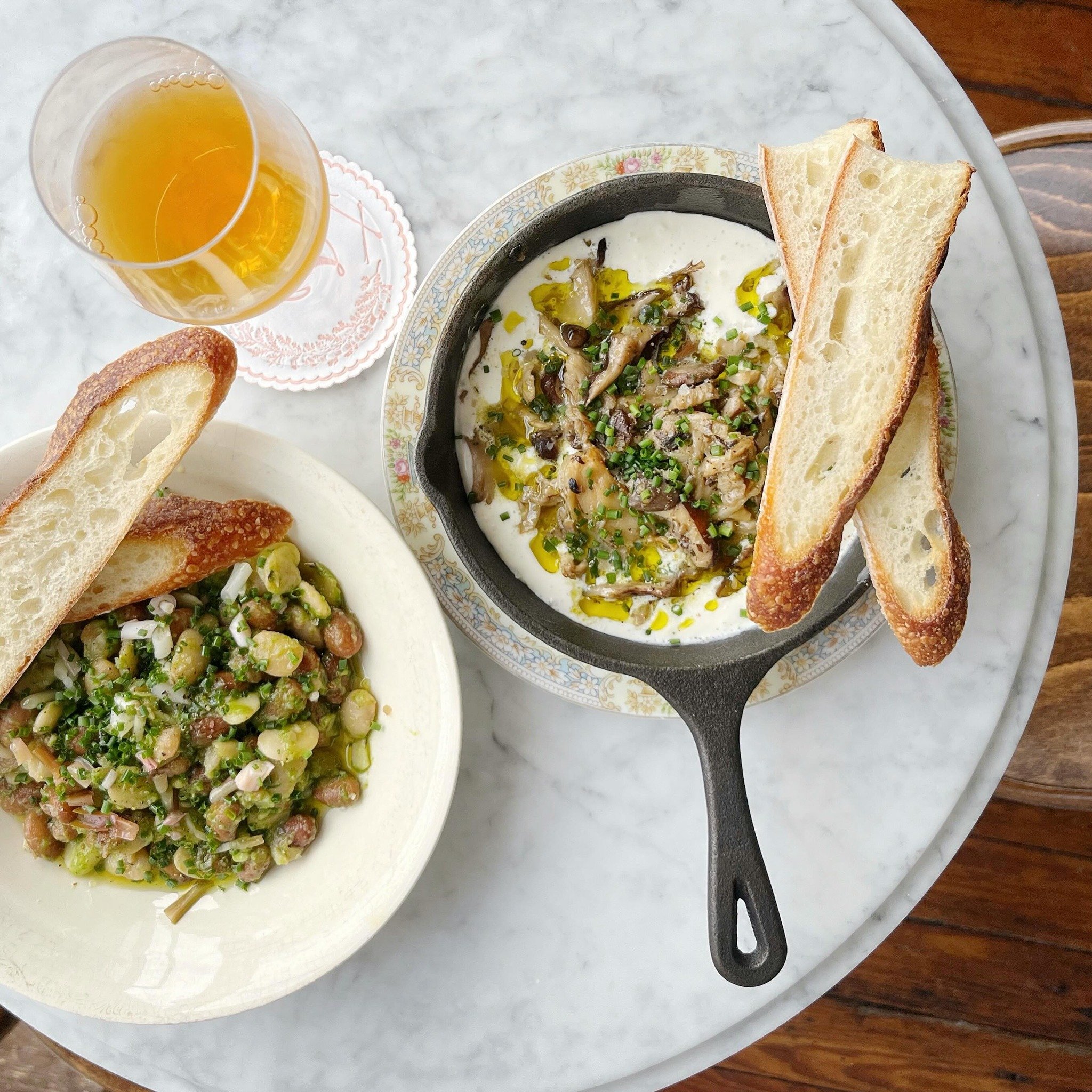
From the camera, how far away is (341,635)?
5.08ft

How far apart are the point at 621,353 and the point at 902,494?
49 cm

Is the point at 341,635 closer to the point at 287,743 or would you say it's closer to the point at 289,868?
the point at 287,743

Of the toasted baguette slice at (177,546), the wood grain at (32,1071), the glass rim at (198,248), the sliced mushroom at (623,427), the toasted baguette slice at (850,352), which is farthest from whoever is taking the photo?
the wood grain at (32,1071)

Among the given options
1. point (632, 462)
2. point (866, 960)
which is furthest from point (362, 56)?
point (866, 960)

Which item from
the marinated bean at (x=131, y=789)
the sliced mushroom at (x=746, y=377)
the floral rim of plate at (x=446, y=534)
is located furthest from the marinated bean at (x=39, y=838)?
the sliced mushroom at (x=746, y=377)

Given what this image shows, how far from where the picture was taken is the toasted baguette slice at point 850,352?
138cm

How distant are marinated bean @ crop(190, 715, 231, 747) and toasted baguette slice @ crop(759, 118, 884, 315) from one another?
43.2 inches

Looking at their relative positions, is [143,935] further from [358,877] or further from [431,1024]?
[431,1024]

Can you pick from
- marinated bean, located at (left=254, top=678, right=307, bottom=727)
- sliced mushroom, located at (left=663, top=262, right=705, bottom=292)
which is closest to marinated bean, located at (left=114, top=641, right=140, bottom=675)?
marinated bean, located at (left=254, top=678, right=307, bottom=727)

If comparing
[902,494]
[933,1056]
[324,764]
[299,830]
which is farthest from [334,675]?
[933,1056]

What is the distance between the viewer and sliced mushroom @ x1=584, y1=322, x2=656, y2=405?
156 centimetres

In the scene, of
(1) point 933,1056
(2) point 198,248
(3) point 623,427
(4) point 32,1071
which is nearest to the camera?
(2) point 198,248

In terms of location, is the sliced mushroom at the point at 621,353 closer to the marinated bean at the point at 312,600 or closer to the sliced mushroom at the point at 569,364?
the sliced mushroom at the point at 569,364

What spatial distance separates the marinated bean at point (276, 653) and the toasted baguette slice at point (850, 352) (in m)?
0.73
